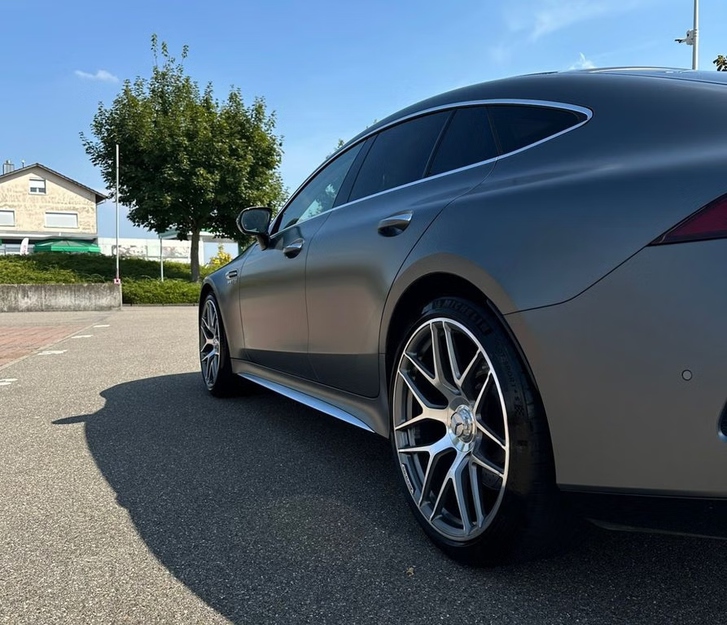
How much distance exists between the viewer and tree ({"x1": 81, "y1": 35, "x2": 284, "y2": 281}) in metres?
23.8

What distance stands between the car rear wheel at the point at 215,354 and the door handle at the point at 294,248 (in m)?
1.32

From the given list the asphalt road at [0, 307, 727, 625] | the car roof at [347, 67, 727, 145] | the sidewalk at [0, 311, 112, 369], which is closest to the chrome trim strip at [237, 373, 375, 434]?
the asphalt road at [0, 307, 727, 625]

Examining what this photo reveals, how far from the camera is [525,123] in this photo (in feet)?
6.63

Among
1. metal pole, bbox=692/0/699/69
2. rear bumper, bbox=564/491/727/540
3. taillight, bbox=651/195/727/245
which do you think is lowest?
rear bumper, bbox=564/491/727/540

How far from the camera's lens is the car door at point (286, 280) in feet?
10.1

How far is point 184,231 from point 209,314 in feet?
71.5

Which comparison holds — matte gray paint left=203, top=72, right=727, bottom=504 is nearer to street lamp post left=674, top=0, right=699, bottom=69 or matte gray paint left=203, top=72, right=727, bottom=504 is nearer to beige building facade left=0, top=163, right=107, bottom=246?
street lamp post left=674, top=0, right=699, bottom=69

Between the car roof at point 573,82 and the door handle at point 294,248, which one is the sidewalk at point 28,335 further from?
the car roof at point 573,82

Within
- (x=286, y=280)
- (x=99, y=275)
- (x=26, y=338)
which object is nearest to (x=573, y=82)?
(x=286, y=280)

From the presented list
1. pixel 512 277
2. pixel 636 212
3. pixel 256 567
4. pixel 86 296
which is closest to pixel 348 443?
pixel 256 567

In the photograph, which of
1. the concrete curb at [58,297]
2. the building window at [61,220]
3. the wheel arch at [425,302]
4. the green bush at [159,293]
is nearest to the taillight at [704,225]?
the wheel arch at [425,302]

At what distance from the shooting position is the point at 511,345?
1720 millimetres

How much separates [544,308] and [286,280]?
1.84 meters

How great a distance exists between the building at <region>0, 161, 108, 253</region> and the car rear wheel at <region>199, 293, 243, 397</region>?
5070 cm
